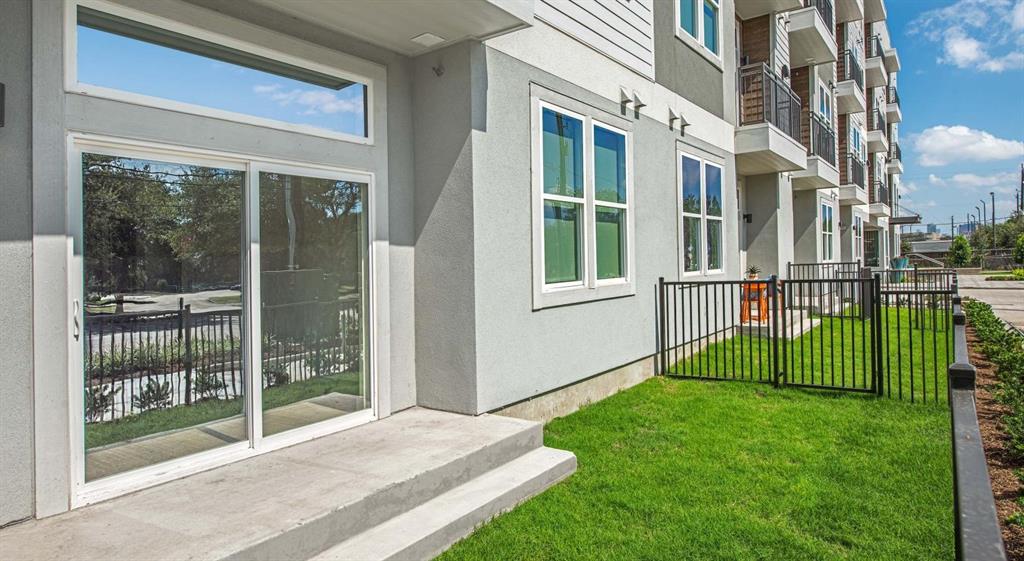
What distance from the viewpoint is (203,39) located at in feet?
12.6

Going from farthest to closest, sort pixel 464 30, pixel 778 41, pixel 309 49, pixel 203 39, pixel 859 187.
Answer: pixel 859 187, pixel 778 41, pixel 464 30, pixel 309 49, pixel 203 39

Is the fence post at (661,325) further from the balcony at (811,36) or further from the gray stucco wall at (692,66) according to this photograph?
the balcony at (811,36)

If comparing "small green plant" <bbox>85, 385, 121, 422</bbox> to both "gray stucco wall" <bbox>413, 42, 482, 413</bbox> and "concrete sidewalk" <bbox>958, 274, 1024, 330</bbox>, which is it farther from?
"concrete sidewalk" <bbox>958, 274, 1024, 330</bbox>

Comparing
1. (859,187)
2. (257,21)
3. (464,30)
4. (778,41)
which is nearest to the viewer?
(257,21)

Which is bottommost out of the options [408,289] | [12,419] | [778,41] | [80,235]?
[12,419]

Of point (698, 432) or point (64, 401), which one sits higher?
point (64, 401)

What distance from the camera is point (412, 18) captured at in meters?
4.48

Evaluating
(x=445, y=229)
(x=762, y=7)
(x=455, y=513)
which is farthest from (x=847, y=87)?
(x=455, y=513)

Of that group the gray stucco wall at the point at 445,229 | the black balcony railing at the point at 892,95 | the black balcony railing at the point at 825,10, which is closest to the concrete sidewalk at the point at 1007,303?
the black balcony railing at the point at 825,10

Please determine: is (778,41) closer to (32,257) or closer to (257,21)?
(257,21)

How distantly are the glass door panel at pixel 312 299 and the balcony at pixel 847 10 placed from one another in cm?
2074

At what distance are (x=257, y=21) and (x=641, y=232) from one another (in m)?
4.91

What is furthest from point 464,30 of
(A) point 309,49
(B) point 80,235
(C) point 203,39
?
(B) point 80,235

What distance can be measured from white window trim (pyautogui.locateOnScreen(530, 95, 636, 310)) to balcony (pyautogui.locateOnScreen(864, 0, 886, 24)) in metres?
26.2
